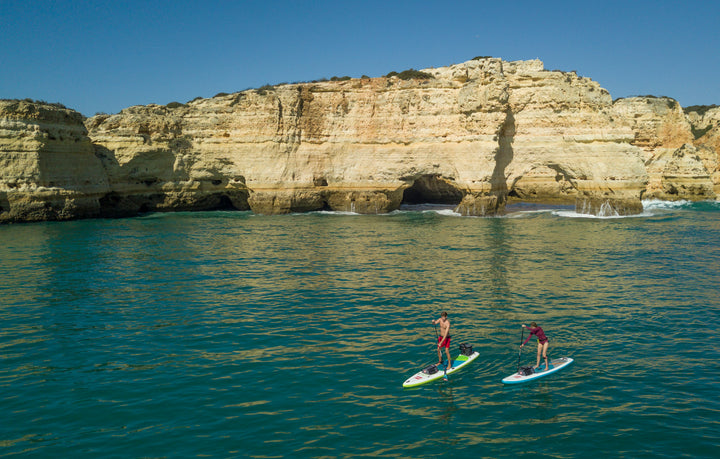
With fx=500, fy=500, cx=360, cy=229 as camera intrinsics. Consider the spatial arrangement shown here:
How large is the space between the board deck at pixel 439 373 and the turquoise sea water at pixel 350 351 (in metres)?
0.19

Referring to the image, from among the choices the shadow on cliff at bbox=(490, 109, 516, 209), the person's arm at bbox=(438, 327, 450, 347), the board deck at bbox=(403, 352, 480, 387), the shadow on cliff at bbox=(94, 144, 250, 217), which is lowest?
the board deck at bbox=(403, 352, 480, 387)

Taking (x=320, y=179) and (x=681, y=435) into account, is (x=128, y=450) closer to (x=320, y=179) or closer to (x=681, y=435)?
(x=681, y=435)

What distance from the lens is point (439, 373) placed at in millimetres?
11016

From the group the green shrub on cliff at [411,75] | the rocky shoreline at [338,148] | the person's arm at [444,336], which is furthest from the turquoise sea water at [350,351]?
the green shrub on cliff at [411,75]

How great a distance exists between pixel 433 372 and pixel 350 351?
2.37 meters

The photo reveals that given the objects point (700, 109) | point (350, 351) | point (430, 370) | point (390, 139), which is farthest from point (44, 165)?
point (700, 109)

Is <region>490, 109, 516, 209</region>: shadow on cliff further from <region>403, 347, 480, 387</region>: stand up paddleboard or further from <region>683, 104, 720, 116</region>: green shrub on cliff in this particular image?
<region>683, 104, 720, 116</region>: green shrub on cliff

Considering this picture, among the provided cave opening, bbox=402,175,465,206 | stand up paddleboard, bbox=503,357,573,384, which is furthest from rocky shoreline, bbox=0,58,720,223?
stand up paddleboard, bbox=503,357,573,384

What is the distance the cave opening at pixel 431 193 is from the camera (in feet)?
183

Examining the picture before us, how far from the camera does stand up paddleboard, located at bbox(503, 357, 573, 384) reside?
1082 centimetres

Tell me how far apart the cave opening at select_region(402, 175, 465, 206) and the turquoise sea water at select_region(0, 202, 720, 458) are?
99.1ft

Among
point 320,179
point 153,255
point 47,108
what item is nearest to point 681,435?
point 153,255

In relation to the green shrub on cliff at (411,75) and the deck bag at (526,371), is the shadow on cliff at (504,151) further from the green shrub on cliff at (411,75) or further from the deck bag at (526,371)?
the deck bag at (526,371)

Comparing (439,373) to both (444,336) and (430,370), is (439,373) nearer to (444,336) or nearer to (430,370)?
(430,370)
